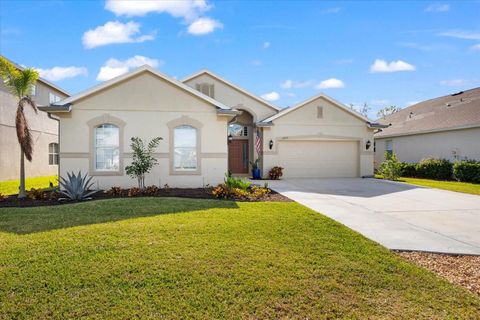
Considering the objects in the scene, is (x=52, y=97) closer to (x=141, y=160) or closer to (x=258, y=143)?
(x=141, y=160)

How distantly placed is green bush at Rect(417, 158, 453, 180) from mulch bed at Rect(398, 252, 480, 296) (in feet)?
50.2

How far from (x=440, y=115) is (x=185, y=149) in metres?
18.1

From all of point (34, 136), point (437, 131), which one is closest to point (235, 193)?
point (437, 131)

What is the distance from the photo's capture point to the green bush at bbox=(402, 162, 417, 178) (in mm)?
19856

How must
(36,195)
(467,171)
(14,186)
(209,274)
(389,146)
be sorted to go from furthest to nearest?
(389,146), (467,171), (14,186), (36,195), (209,274)

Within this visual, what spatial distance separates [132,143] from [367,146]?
13.7 metres

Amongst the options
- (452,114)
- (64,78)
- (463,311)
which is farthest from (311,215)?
(64,78)

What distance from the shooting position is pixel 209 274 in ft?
14.0

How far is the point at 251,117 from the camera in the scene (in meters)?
21.0

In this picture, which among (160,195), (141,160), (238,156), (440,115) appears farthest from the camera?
(238,156)

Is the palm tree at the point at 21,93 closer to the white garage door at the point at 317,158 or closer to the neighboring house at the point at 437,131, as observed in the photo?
the white garage door at the point at 317,158

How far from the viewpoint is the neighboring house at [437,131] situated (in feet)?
58.6

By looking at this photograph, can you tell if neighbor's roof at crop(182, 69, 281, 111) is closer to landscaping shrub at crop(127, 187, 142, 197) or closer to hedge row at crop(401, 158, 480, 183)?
hedge row at crop(401, 158, 480, 183)

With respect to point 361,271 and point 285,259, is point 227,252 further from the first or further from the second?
point 361,271
